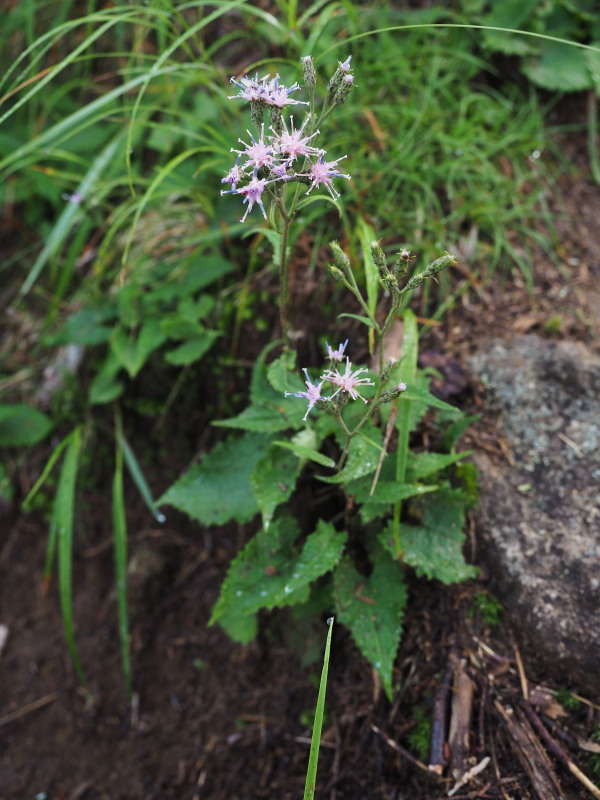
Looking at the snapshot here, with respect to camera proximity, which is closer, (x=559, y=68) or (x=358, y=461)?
(x=358, y=461)

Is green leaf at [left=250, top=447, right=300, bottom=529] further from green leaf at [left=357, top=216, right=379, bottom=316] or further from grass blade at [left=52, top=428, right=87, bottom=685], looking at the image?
grass blade at [left=52, top=428, right=87, bottom=685]

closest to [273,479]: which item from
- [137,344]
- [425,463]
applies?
[425,463]

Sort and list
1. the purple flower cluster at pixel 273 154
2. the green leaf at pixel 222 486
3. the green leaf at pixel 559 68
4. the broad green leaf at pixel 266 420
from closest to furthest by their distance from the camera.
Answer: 1. the purple flower cluster at pixel 273 154
2. the broad green leaf at pixel 266 420
3. the green leaf at pixel 222 486
4. the green leaf at pixel 559 68

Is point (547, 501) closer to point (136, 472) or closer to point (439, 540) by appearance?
point (439, 540)

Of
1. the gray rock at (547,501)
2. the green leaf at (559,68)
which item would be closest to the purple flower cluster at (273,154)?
the gray rock at (547,501)

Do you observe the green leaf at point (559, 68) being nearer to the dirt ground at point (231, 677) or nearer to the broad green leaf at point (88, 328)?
the dirt ground at point (231, 677)

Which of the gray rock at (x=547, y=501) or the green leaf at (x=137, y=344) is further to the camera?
the green leaf at (x=137, y=344)
